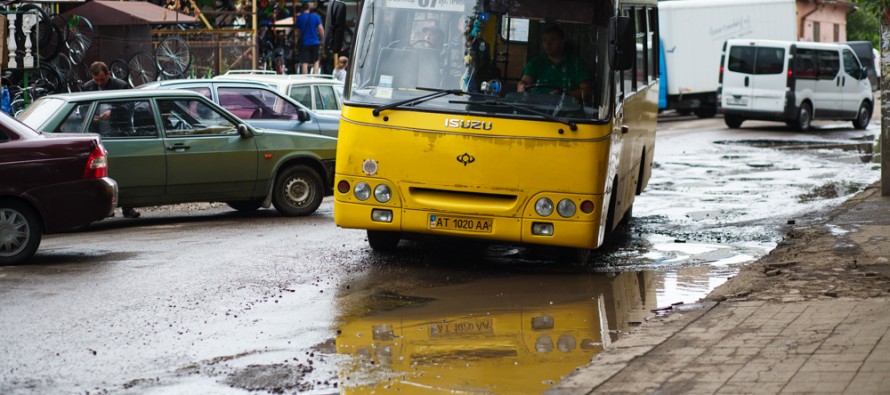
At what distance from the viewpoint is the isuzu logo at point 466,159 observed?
10711mm

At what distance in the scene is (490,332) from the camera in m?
8.48

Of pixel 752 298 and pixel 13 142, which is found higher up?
pixel 13 142

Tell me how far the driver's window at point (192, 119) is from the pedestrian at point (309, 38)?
662 inches

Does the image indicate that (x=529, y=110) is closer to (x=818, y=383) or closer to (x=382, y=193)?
(x=382, y=193)

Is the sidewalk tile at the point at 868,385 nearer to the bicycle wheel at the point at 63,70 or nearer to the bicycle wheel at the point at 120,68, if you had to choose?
the bicycle wheel at the point at 63,70

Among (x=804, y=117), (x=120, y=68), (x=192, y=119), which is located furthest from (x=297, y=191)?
(x=804, y=117)

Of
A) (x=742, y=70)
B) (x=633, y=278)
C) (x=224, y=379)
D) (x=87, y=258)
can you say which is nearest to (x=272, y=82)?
(x=87, y=258)

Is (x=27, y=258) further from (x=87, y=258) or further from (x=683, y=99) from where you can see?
(x=683, y=99)

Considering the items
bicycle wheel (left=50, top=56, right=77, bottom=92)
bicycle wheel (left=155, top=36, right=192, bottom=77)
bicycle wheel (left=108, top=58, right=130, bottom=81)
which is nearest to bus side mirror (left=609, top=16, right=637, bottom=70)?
bicycle wheel (left=50, top=56, right=77, bottom=92)

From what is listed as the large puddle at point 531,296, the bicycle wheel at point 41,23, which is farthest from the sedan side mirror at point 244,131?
the bicycle wheel at point 41,23

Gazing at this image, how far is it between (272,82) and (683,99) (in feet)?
68.4

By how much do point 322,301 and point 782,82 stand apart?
26.0 m

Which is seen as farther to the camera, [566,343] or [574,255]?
[574,255]

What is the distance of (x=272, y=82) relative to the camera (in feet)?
66.8
